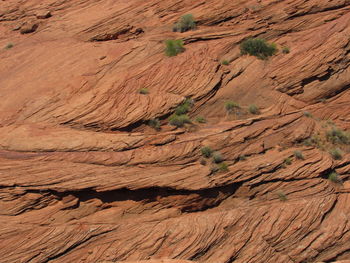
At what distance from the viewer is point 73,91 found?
1374 centimetres

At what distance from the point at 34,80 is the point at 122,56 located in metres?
3.73

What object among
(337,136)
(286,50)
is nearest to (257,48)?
(286,50)

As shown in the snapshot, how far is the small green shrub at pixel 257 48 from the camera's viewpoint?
16062mm

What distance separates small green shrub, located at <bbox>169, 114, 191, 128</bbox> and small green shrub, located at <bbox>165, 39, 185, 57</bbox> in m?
3.47

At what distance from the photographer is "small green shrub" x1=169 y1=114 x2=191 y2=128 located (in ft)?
43.7

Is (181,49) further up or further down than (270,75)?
further up

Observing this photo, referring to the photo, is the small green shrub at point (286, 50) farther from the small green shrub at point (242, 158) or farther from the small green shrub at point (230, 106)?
the small green shrub at point (242, 158)

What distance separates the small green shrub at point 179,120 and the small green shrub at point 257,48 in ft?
15.8

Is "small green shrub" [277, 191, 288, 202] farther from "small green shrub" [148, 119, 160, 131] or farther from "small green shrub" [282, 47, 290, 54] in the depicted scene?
"small green shrub" [282, 47, 290, 54]

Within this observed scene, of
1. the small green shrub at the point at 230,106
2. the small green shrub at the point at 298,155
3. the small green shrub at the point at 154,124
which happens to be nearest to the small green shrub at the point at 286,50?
the small green shrub at the point at 230,106

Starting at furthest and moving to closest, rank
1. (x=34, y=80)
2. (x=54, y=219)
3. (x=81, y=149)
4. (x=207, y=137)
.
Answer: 1. (x=34, y=80)
2. (x=207, y=137)
3. (x=81, y=149)
4. (x=54, y=219)

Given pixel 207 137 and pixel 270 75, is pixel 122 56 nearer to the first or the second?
pixel 207 137

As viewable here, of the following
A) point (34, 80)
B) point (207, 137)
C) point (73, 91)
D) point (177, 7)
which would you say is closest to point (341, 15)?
point (177, 7)

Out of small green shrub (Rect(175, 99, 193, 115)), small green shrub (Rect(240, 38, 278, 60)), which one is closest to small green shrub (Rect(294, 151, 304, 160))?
small green shrub (Rect(175, 99, 193, 115))
